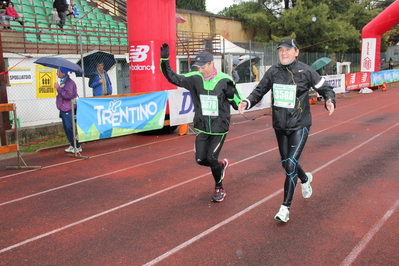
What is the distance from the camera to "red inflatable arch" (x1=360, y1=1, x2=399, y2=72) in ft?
82.8

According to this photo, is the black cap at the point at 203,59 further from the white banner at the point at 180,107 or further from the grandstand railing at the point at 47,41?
the grandstand railing at the point at 47,41

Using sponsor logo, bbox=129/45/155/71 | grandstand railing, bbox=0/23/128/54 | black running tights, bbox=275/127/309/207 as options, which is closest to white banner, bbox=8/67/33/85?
grandstand railing, bbox=0/23/128/54

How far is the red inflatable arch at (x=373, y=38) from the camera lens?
25.2m

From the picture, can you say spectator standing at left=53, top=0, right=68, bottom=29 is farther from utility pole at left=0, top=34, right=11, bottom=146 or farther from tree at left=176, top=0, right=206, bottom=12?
tree at left=176, top=0, right=206, bottom=12

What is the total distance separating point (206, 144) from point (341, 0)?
40.8 metres

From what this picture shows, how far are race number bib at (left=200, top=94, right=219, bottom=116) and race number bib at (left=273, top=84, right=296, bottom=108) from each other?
935 mm

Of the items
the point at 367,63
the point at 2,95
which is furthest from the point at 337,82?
the point at 2,95

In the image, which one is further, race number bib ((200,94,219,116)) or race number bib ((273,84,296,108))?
race number bib ((200,94,219,116))

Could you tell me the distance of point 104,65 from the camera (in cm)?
1331

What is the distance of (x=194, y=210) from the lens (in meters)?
5.48

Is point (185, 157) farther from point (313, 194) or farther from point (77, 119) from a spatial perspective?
point (313, 194)

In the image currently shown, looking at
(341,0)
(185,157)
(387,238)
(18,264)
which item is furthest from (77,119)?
(341,0)

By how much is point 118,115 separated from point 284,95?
20.4 ft

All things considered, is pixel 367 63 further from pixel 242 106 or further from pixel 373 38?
pixel 242 106
